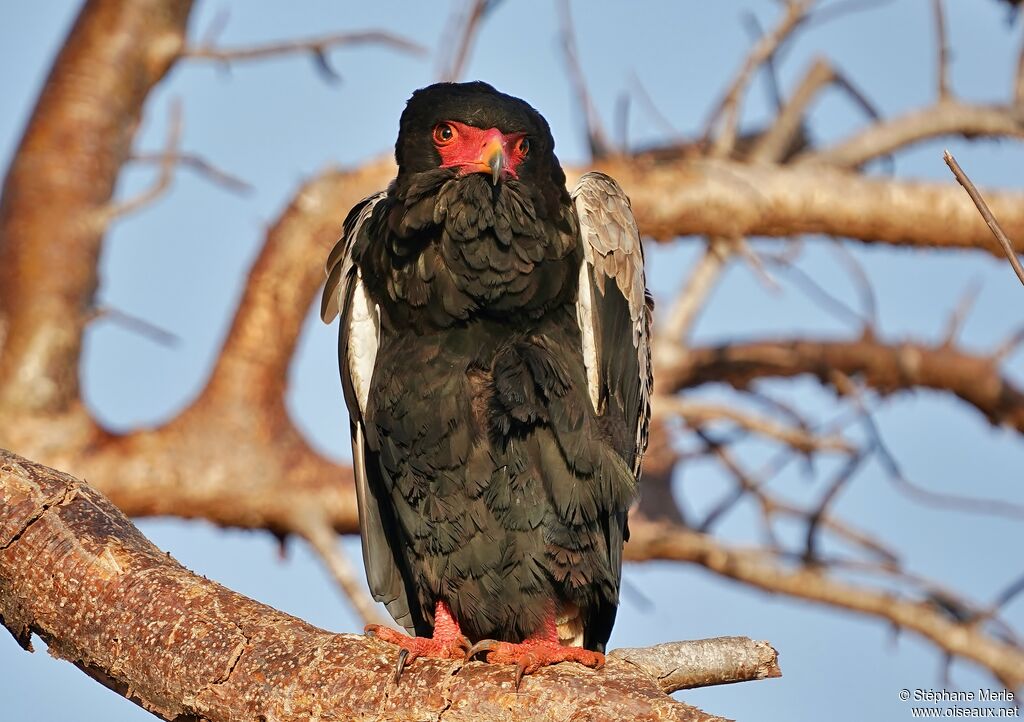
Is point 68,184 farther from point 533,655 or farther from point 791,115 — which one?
point 533,655

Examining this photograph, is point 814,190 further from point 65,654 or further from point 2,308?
point 65,654

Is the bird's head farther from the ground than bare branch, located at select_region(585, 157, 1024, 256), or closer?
closer

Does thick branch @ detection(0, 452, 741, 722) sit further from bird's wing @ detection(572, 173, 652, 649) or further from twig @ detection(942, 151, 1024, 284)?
twig @ detection(942, 151, 1024, 284)

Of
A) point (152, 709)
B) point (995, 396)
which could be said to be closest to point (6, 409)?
point (152, 709)

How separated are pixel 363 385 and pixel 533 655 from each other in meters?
1.31

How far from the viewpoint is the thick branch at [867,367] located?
28.7 ft

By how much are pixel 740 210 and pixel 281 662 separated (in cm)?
545

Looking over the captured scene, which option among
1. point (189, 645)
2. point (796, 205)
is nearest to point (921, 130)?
point (796, 205)

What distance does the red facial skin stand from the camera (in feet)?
13.3

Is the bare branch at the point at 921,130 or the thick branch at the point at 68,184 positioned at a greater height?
the bare branch at the point at 921,130

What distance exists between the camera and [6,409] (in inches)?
306

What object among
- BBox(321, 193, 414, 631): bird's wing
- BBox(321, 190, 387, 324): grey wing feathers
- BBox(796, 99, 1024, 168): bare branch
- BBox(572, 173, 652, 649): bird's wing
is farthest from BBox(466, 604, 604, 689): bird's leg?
BBox(796, 99, 1024, 168): bare branch

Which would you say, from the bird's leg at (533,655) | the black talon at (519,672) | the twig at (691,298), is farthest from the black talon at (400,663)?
the twig at (691,298)

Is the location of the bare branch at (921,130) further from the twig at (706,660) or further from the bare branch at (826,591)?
the twig at (706,660)
